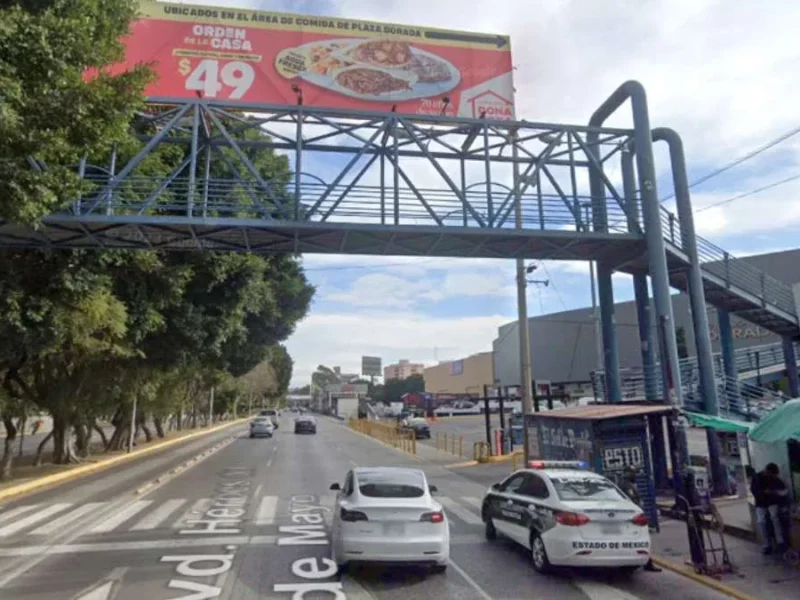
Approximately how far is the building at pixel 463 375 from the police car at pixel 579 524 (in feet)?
277

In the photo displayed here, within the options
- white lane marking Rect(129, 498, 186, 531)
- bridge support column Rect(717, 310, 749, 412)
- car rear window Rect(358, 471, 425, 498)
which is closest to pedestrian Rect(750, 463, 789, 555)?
car rear window Rect(358, 471, 425, 498)

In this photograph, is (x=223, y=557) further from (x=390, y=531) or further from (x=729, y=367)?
(x=729, y=367)

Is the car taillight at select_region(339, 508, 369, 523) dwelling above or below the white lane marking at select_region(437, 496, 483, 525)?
above

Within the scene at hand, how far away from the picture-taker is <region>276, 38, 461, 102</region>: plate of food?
18125 mm

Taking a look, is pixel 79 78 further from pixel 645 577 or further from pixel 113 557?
pixel 645 577

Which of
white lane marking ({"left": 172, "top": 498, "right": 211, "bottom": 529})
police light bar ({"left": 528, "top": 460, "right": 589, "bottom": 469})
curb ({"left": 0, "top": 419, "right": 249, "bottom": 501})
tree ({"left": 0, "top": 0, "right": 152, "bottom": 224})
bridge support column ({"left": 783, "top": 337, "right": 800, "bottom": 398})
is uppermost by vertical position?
tree ({"left": 0, "top": 0, "right": 152, "bottom": 224})

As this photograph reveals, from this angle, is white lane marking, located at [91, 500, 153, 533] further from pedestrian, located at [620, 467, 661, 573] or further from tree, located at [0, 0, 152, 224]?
pedestrian, located at [620, 467, 661, 573]

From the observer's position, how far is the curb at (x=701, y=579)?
27.3 feet

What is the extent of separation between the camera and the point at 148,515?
1419 cm

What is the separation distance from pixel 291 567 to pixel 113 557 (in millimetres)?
2891

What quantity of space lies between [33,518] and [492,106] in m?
15.4

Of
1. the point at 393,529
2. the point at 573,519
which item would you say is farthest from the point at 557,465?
the point at 393,529

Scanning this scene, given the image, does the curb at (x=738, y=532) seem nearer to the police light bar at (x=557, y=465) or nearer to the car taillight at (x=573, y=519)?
the police light bar at (x=557, y=465)

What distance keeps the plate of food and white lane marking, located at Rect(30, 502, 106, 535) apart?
11872 mm
